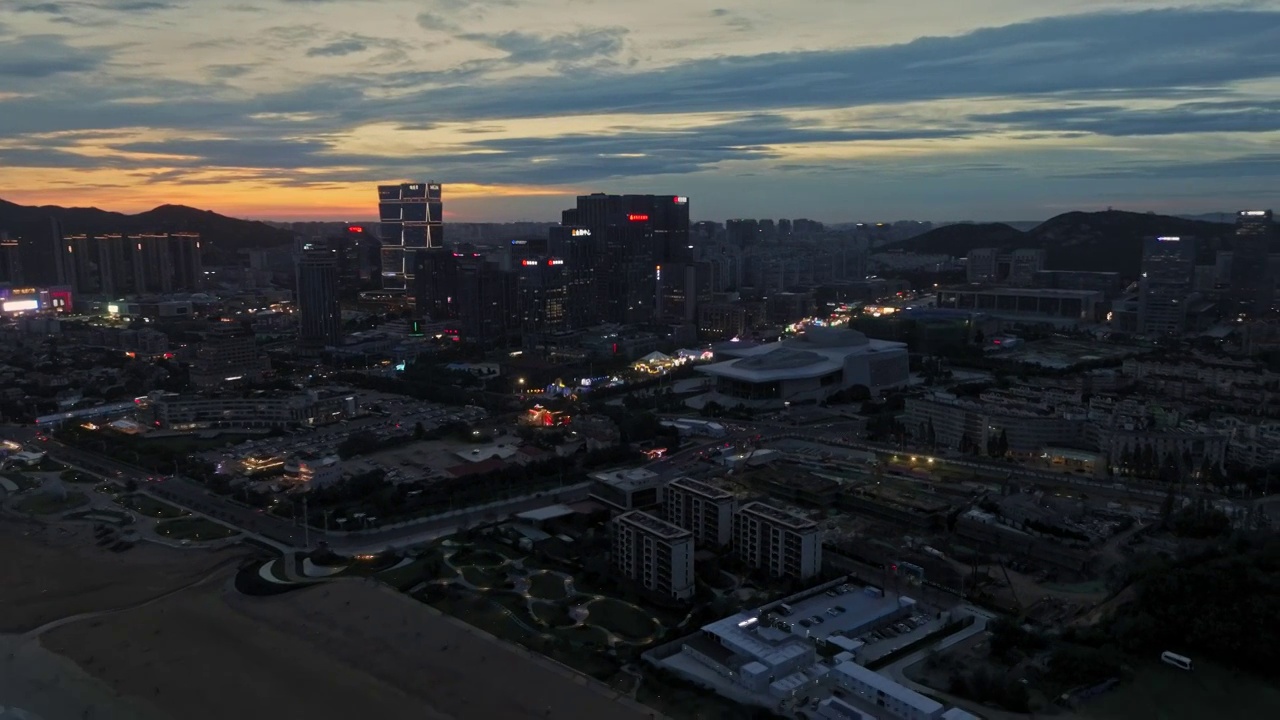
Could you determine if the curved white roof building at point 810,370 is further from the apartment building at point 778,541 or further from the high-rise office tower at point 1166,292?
the high-rise office tower at point 1166,292

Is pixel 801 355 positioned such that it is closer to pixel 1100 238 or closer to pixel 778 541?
pixel 778 541

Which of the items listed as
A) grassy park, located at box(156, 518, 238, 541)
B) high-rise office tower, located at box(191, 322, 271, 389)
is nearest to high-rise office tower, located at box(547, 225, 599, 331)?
high-rise office tower, located at box(191, 322, 271, 389)

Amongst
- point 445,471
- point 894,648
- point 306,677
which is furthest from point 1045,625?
point 445,471

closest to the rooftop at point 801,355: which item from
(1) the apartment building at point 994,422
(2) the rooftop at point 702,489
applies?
(1) the apartment building at point 994,422

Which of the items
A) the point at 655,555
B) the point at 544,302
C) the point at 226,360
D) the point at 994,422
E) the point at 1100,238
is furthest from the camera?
the point at 1100,238

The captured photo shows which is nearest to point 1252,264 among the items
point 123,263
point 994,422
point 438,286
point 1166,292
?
point 1166,292

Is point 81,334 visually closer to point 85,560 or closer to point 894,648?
point 85,560
